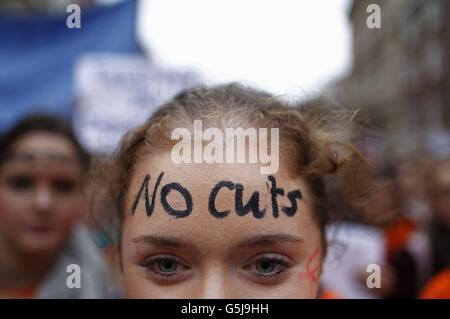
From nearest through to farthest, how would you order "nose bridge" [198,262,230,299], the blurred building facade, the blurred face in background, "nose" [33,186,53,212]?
"nose bridge" [198,262,230,299] → "nose" [33,186,53,212] → the blurred face in background → the blurred building facade

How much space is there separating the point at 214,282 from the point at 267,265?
11cm

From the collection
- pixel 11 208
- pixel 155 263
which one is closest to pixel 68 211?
pixel 11 208

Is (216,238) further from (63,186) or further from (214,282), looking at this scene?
(63,186)

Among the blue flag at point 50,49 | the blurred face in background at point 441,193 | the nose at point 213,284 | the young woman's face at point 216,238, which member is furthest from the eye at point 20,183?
the blurred face in background at point 441,193

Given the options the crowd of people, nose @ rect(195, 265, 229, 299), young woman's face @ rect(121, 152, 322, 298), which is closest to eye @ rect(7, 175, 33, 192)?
the crowd of people

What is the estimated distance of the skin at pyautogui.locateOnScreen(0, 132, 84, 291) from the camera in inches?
74.2

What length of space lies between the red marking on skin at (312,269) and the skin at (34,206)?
118 cm

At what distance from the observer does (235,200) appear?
3.08 feet

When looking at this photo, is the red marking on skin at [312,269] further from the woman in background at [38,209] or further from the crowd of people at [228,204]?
the woman in background at [38,209]

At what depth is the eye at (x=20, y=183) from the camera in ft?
6.32

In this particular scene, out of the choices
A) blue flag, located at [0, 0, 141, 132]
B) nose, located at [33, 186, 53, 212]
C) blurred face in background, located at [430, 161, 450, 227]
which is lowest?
nose, located at [33, 186, 53, 212]

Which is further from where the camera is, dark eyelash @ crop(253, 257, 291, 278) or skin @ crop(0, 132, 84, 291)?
skin @ crop(0, 132, 84, 291)

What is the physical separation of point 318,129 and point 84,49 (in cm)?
300

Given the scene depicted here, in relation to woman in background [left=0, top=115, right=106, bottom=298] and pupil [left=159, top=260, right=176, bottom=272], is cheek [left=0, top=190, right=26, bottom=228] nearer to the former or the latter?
woman in background [left=0, top=115, right=106, bottom=298]
